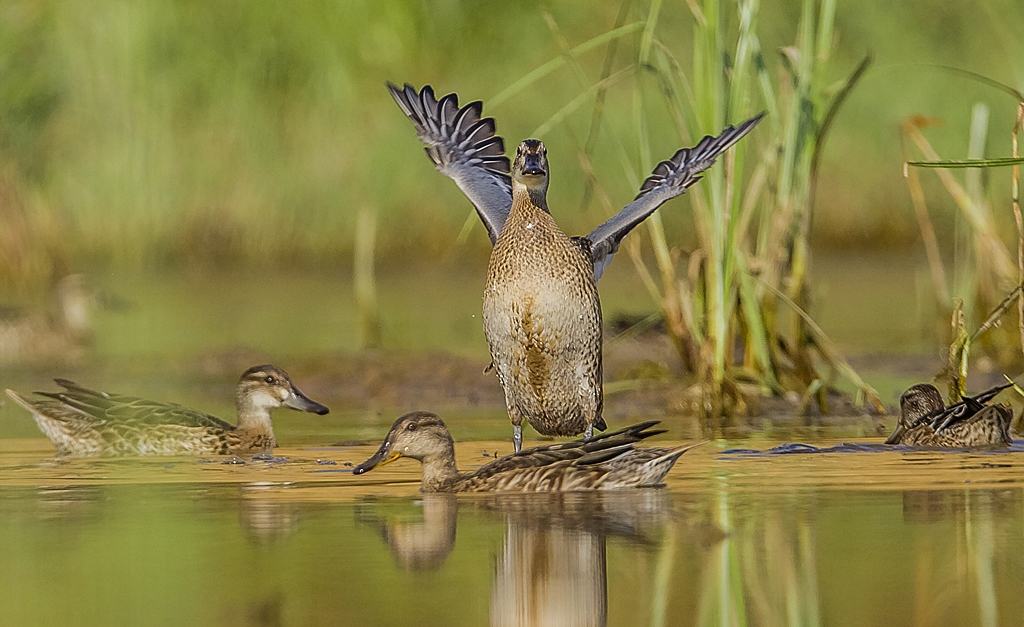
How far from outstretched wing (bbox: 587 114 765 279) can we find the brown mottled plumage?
19cm

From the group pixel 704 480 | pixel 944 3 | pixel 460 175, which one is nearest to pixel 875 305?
pixel 944 3

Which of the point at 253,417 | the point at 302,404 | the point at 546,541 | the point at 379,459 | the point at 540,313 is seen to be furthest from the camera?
the point at 302,404

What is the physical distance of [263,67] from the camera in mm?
16953

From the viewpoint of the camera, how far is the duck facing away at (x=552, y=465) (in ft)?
22.3

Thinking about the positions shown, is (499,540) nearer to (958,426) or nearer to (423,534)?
(423,534)

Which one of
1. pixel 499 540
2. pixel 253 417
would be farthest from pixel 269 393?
pixel 499 540

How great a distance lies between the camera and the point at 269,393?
9.16 metres

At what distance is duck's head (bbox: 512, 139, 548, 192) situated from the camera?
7633 millimetres

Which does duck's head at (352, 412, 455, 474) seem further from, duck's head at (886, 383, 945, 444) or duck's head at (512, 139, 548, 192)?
duck's head at (886, 383, 945, 444)

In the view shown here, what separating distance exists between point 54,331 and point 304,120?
15.3ft

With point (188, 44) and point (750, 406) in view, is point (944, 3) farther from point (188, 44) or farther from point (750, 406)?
point (750, 406)

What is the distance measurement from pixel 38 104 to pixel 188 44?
1430 mm

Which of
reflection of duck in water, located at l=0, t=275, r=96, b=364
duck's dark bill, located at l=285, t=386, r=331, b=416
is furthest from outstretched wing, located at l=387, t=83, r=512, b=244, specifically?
reflection of duck in water, located at l=0, t=275, r=96, b=364

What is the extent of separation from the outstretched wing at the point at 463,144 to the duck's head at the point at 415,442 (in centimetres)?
160
